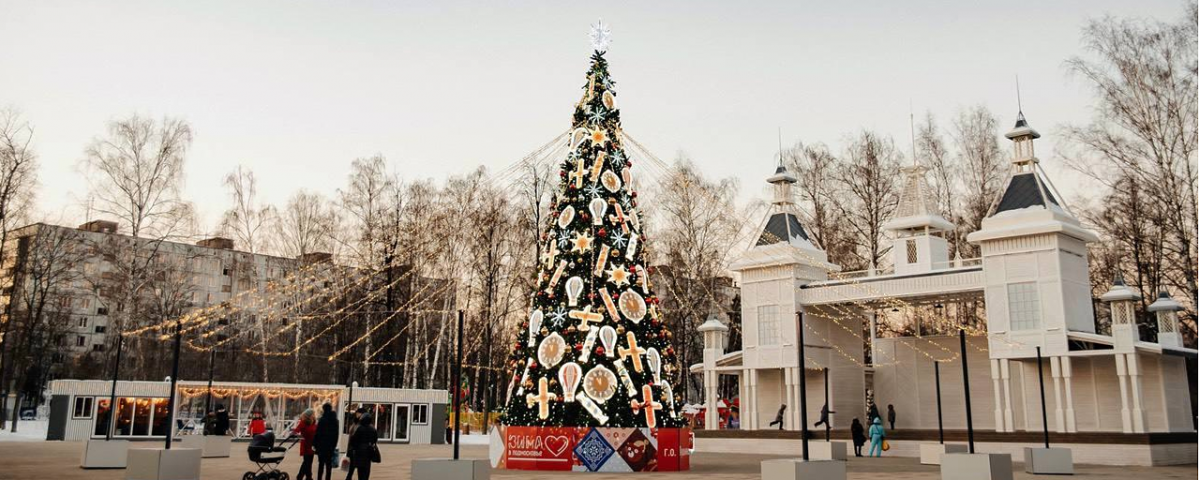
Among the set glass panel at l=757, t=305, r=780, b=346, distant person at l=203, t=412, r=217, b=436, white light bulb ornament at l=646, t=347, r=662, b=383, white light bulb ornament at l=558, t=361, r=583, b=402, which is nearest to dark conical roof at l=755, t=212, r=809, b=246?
glass panel at l=757, t=305, r=780, b=346

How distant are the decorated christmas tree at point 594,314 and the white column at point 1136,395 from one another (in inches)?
565

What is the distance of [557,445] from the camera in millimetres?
16484

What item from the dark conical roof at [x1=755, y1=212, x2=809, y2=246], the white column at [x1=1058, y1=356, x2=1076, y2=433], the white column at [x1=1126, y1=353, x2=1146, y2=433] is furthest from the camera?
the dark conical roof at [x1=755, y1=212, x2=809, y2=246]

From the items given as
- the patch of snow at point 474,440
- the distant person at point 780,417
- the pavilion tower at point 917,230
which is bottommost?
the patch of snow at point 474,440

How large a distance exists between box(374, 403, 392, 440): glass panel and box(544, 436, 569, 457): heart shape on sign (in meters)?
17.3

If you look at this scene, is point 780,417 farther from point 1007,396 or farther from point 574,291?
point 574,291

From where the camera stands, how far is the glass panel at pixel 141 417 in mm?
30094

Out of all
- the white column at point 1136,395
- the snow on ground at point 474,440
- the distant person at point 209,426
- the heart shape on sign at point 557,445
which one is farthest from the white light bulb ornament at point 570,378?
the snow on ground at point 474,440

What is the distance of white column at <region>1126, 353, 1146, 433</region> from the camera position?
23.8 meters

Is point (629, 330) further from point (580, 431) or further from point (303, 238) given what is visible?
point (303, 238)

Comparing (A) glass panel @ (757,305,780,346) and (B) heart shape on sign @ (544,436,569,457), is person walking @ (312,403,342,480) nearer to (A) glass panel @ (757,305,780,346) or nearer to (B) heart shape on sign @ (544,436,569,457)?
(B) heart shape on sign @ (544,436,569,457)

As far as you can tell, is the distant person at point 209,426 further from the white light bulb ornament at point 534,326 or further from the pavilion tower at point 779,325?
the pavilion tower at point 779,325

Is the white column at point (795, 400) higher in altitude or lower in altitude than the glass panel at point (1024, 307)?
lower

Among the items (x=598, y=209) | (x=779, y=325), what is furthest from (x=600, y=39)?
(x=779, y=325)
